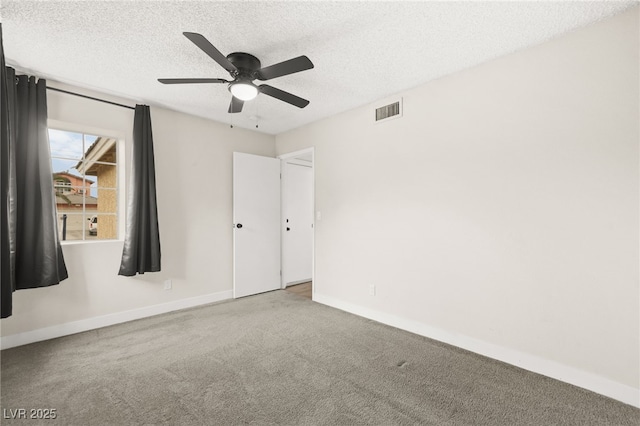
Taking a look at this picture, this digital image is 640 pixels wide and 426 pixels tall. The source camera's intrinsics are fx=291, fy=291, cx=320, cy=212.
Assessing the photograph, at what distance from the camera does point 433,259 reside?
2.89 meters

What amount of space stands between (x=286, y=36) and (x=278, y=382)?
8.36 ft

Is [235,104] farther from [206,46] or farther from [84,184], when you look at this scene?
[84,184]

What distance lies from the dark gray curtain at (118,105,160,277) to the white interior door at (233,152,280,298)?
1101 mm

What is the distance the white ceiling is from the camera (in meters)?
1.88

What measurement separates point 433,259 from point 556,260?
3.16ft

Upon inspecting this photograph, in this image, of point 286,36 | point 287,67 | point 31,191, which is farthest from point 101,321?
point 286,36

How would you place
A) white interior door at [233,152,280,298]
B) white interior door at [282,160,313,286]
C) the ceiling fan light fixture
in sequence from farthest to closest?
white interior door at [282,160,313,286] → white interior door at [233,152,280,298] → the ceiling fan light fixture

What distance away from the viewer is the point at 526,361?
7.57 ft

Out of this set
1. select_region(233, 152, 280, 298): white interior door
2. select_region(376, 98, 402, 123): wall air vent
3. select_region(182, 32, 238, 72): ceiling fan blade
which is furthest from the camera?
select_region(233, 152, 280, 298): white interior door

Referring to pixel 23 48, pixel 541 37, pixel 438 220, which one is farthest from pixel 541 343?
pixel 23 48

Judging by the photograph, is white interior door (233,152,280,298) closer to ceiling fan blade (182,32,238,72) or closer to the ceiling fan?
the ceiling fan

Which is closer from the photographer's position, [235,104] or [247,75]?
[247,75]

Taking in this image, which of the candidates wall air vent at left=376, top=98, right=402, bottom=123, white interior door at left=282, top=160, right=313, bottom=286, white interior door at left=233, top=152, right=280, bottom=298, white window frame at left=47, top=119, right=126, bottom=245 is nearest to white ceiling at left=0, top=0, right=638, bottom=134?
wall air vent at left=376, top=98, right=402, bottom=123

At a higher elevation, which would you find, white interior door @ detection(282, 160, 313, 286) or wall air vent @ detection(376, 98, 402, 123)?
wall air vent @ detection(376, 98, 402, 123)
